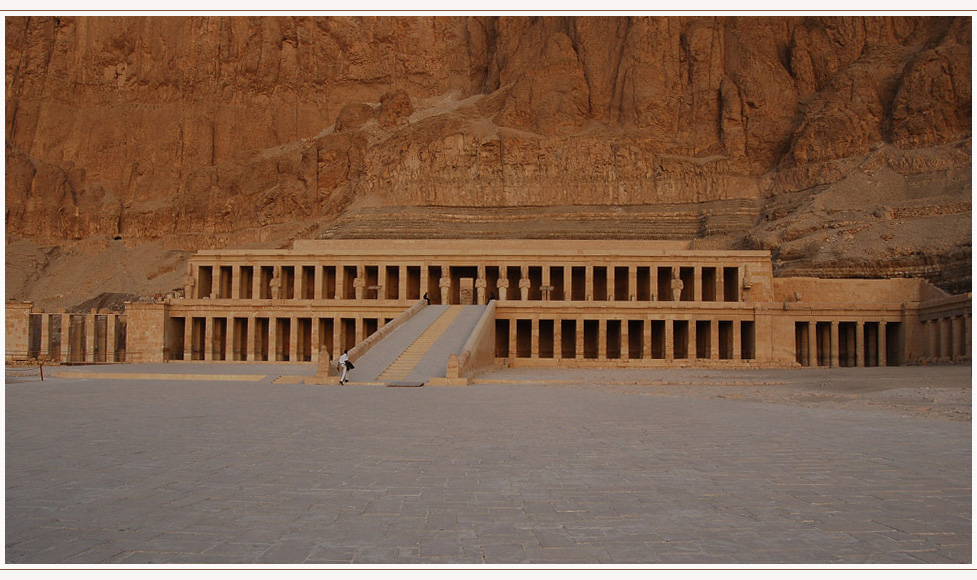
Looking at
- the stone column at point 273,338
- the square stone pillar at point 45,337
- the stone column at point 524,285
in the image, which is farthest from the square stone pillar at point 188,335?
the stone column at point 524,285

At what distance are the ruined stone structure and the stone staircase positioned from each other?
2.35 m

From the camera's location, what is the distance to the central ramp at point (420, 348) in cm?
2495

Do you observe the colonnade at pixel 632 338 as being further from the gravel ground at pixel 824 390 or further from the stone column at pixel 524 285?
the gravel ground at pixel 824 390

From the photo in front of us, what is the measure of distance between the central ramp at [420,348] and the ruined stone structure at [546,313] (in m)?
2.18

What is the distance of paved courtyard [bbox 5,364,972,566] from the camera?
5301 millimetres

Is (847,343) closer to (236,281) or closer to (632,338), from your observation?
(632,338)

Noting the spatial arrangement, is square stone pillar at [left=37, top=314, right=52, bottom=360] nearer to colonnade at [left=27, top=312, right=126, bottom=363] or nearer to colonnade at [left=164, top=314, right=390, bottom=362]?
colonnade at [left=27, top=312, right=126, bottom=363]

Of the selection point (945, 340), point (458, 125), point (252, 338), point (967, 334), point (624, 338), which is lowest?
point (252, 338)

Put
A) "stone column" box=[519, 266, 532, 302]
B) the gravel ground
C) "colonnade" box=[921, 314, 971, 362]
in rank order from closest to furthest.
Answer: the gravel ground → "colonnade" box=[921, 314, 971, 362] → "stone column" box=[519, 266, 532, 302]

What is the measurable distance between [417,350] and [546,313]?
1264cm

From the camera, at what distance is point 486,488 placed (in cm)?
727

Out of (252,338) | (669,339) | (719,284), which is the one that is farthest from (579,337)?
(252,338)

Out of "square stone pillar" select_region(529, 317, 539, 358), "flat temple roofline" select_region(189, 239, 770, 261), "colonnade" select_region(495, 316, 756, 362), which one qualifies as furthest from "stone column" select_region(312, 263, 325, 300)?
"square stone pillar" select_region(529, 317, 539, 358)

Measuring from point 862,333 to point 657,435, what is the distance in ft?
111
